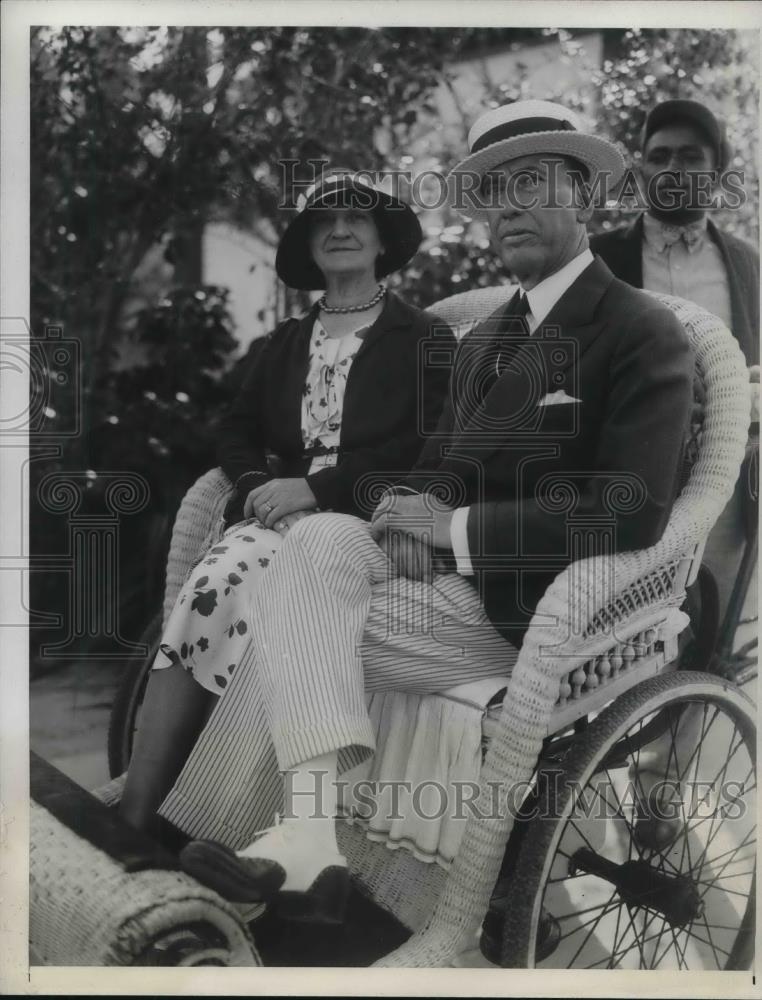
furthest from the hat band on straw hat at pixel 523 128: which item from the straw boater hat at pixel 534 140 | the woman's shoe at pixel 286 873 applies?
the woman's shoe at pixel 286 873

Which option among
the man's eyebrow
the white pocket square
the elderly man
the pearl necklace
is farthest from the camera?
the pearl necklace

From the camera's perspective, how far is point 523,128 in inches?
111

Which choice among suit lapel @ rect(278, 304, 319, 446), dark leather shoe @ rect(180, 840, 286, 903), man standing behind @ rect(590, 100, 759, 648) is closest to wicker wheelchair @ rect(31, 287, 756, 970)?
man standing behind @ rect(590, 100, 759, 648)

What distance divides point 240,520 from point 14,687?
74cm

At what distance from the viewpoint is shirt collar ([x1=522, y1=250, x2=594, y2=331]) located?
286 centimetres

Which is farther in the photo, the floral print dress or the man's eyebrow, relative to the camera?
the man's eyebrow

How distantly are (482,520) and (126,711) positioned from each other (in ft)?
3.87

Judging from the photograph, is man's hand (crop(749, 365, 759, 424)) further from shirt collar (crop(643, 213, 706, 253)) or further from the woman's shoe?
the woman's shoe

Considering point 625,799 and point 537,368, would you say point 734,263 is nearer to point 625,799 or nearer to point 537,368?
point 537,368

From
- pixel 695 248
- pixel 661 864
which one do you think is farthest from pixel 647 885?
pixel 695 248

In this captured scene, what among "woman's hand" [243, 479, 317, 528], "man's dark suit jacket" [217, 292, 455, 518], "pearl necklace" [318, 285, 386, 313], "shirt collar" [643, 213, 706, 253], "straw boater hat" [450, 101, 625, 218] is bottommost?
"woman's hand" [243, 479, 317, 528]

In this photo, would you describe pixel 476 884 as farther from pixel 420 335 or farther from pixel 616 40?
pixel 616 40

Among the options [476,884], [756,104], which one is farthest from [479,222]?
[476,884]

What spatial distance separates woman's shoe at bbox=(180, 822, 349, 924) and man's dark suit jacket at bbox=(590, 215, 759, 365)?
1665 millimetres
